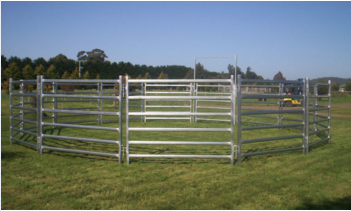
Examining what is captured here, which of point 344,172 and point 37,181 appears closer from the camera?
point 37,181

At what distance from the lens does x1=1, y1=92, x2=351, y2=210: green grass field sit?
11.0 feet

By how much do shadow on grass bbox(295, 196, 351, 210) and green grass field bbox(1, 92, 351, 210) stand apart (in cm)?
1

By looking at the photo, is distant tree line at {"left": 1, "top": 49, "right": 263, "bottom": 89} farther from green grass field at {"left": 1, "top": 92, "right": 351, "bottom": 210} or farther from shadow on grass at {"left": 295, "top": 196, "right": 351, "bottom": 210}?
shadow on grass at {"left": 295, "top": 196, "right": 351, "bottom": 210}

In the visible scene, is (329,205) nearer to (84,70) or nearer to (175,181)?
(175,181)

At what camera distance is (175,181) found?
161 inches

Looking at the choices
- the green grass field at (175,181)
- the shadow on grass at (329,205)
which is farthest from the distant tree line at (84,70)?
the shadow on grass at (329,205)

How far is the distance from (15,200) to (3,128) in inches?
272

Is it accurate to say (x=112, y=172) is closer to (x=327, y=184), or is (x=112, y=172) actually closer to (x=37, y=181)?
(x=37, y=181)

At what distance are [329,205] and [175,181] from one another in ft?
6.62

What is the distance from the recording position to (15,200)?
341 centimetres

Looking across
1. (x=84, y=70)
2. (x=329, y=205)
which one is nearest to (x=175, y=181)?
(x=329, y=205)

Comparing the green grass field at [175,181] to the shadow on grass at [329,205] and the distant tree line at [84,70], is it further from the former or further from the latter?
the distant tree line at [84,70]

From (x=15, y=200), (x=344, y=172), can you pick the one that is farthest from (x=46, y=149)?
(x=344, y=172)

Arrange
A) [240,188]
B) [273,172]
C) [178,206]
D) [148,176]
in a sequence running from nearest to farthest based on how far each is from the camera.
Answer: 1. [178,206]
2. [240,188]
3. [148,176]
4. [273,172]
